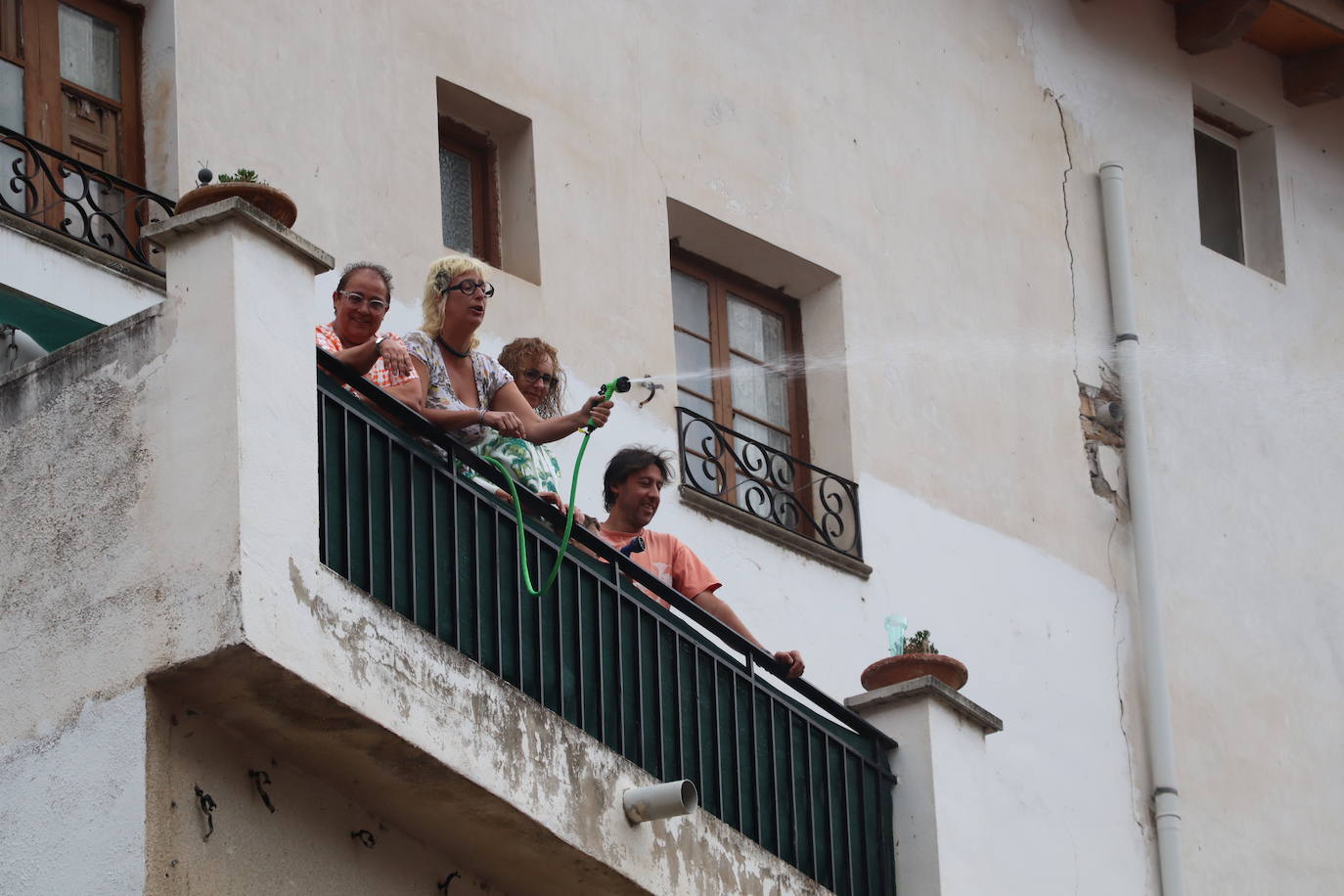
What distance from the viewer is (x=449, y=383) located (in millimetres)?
8664

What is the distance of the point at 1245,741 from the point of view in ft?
47.4

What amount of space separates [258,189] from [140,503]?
1194 millimetres

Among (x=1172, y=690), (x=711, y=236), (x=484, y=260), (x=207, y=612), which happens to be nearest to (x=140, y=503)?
(x=207, y=612)

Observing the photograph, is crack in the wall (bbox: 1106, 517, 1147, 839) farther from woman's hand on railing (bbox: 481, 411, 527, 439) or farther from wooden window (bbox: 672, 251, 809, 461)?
woman's hand on railing (bbox: 481, 411, 527, 439)

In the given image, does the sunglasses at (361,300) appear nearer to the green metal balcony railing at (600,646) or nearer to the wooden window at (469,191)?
the green metal balcony railing at (600,646)

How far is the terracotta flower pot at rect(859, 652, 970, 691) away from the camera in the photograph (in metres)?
10.3

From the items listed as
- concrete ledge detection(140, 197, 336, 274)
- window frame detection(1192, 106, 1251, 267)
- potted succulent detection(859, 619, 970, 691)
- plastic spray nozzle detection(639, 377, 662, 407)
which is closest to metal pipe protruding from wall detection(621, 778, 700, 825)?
concrete ledge detection(140, 197, 336, 274)

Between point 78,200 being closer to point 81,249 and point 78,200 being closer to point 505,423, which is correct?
point 81,249

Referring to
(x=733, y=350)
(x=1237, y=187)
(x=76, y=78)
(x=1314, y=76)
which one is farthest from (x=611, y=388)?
(x=1314, y=76)

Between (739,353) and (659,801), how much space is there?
5465 mm

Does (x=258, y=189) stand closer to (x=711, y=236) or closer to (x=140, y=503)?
(x=140, y=503)

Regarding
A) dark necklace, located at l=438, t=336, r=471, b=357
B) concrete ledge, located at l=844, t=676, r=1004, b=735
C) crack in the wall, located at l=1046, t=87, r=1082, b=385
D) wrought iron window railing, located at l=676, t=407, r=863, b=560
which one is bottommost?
concrete ledge, located at l=844, t=676, r=1004, b=735

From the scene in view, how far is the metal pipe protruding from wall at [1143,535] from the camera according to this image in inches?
537

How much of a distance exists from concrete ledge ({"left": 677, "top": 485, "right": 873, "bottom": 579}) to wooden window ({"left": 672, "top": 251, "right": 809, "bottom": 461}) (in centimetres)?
76
